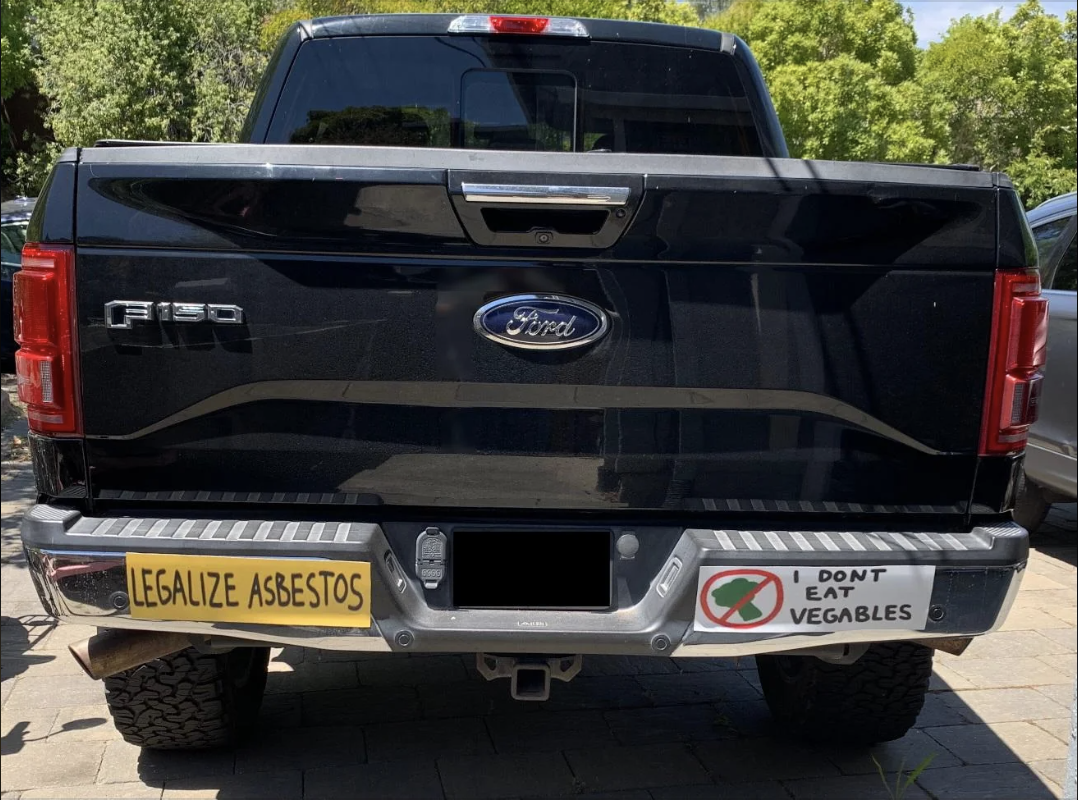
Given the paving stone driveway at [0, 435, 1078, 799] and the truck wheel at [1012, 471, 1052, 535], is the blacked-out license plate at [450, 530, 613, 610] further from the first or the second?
the truck wheel at [1012, 471, 1052, 535]

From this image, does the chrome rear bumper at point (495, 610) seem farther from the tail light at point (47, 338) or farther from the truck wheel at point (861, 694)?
the truck wheel at point (861, 694)

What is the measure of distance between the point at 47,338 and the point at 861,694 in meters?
2.39

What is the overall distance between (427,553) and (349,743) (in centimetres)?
127

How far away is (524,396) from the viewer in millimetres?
2350

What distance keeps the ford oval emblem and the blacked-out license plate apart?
1.45 ft

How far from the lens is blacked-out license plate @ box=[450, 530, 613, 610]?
2439 mm

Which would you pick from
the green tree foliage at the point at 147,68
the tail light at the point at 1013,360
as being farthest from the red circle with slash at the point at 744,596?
the green tree foliage at the point at 147,68

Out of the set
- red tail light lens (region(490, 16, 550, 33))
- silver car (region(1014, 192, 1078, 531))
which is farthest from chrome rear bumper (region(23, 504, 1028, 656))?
silver car (region(1014, 192, 1078, 531))

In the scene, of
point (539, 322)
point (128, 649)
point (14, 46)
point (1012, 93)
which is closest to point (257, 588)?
point (128, 649)

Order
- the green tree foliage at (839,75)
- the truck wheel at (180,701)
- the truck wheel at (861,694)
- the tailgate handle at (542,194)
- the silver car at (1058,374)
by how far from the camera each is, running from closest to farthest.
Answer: the tailgate handle at (542,194)
the truck wheel at (180,701)
the truck wheel at (861,694)
the silver car at (1058,374)
the green tree foliage at (839,75)

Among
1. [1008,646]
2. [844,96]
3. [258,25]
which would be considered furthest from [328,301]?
[844,96]

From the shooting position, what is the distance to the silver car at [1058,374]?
5.18 m

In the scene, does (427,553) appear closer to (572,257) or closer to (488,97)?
(572,257)

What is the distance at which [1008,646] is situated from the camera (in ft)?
14.8
